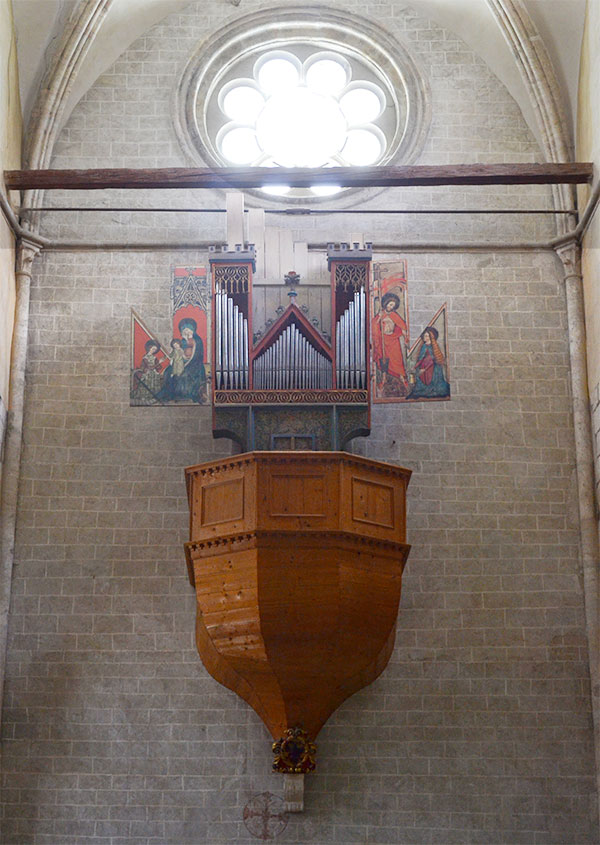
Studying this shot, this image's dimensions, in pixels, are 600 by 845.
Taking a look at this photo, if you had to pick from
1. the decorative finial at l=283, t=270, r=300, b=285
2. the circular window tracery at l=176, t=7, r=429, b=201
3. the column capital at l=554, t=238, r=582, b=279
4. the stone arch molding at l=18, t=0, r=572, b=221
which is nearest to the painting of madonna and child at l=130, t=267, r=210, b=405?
the decorative finial at l=283, t=270, r=300, b=285

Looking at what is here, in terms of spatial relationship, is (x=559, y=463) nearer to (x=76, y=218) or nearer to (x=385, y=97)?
(x=385, y=97)

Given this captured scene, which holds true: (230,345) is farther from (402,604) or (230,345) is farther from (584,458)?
(584,458)

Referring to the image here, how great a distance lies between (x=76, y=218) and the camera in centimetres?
1330

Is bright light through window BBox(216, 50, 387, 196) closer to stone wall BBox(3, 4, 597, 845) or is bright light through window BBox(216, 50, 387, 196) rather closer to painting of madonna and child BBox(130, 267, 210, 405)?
stone wall BBox(3, 4, 597, 845)

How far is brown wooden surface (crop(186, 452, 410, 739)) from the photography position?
10.6 metres

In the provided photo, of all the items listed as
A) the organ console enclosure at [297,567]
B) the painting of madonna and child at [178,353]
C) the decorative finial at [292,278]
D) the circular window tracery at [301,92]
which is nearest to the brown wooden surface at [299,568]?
the organ console enclosure at [297,567]

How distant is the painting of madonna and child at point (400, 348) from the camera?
12.7 m

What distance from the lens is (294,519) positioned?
34.9 feet

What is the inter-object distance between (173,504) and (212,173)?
3.34m

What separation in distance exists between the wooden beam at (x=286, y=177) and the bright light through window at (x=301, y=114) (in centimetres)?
161

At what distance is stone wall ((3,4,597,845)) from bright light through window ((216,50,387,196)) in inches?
36.7

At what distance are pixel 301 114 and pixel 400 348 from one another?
3.29 m

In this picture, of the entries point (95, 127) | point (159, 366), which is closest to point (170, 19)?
point (95, 127)

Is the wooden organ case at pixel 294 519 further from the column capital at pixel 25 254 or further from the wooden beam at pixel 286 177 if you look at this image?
the column capital at pixel 25 254
